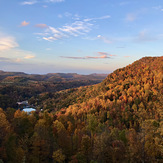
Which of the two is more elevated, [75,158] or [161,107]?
[161,107]

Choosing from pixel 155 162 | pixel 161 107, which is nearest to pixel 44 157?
pixel 155 162

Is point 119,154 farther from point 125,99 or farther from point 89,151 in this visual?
point 125,99

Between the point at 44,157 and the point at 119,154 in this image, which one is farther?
the point at 44,157

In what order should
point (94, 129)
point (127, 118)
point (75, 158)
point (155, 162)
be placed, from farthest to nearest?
point (127, 118)
point (94, 129)
point (75, 158)
point (155, 162)

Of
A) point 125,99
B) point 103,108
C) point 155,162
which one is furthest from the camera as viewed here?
point 125,99

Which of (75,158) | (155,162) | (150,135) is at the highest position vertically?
(150,135)

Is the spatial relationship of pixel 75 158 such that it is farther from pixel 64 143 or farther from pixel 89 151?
pixel 64 143

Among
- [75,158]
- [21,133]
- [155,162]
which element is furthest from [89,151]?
[21,133]

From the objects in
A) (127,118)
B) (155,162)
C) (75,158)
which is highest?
(155,162)

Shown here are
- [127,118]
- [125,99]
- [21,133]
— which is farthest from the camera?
[125,99]
